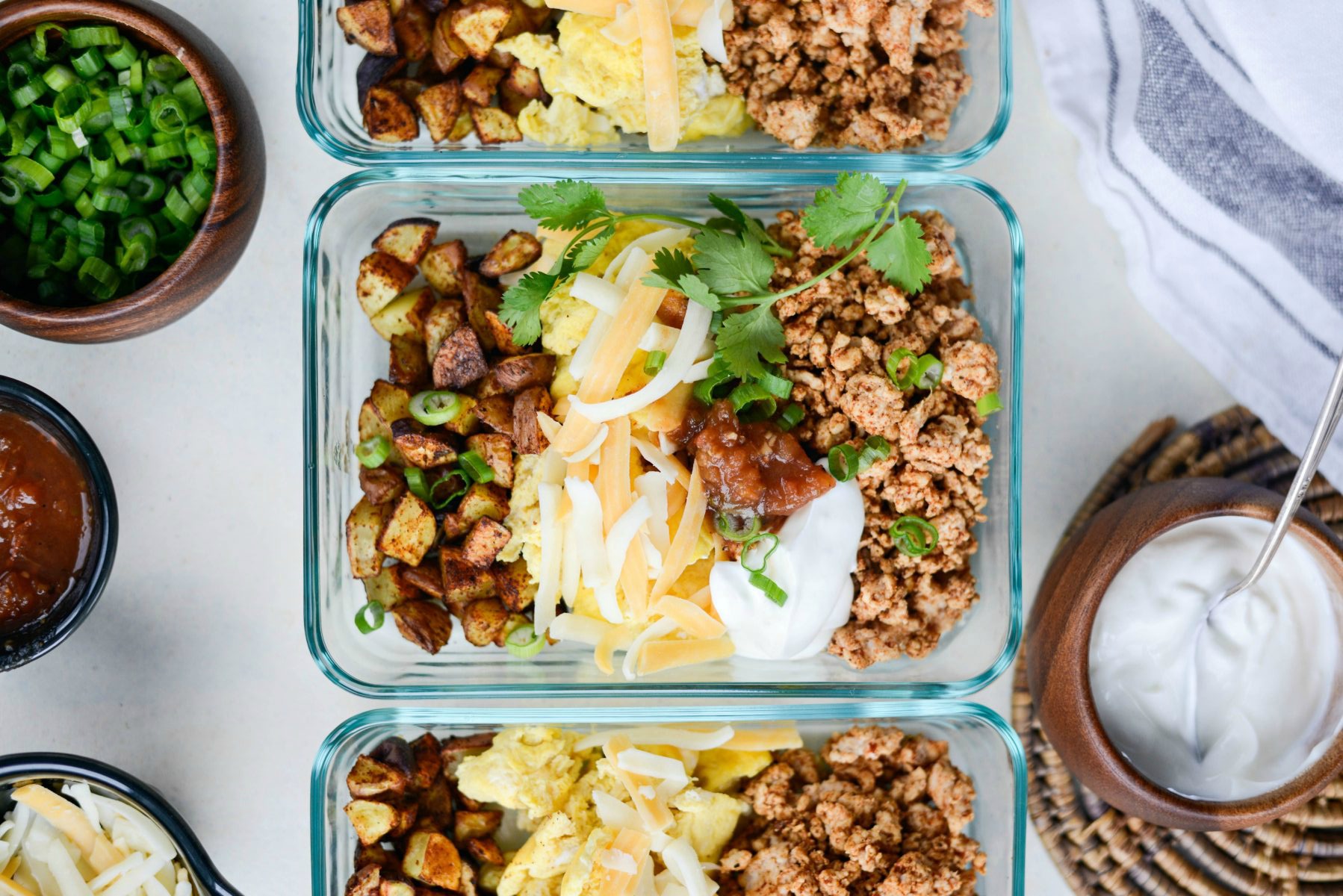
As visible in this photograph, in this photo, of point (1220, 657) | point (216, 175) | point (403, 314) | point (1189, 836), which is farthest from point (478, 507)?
point (1189, 836)

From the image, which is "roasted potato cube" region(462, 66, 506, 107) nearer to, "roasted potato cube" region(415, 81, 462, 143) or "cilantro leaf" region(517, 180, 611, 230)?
"roasted potato cube" region(415, 81, 462, 143)

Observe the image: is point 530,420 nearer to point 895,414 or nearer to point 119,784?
point 895,414

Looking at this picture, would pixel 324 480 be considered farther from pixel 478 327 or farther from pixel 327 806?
pixel 327 806

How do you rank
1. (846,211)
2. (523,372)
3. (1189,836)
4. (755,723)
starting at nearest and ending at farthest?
(846,211), (523,372), (755,723), (1189,836)

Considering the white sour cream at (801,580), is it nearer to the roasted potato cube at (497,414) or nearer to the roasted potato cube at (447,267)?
the roasted potato cube at (497,414)

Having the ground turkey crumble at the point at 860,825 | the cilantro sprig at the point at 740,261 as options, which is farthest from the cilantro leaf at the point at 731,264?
the ground turkey crumble at the point at 860,825

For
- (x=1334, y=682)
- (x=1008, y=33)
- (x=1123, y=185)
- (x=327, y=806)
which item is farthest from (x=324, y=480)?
(x=1334, y=682)

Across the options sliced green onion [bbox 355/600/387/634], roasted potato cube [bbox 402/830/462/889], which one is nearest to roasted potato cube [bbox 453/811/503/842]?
roasted potato cube [bbox 402/830/462/889]
